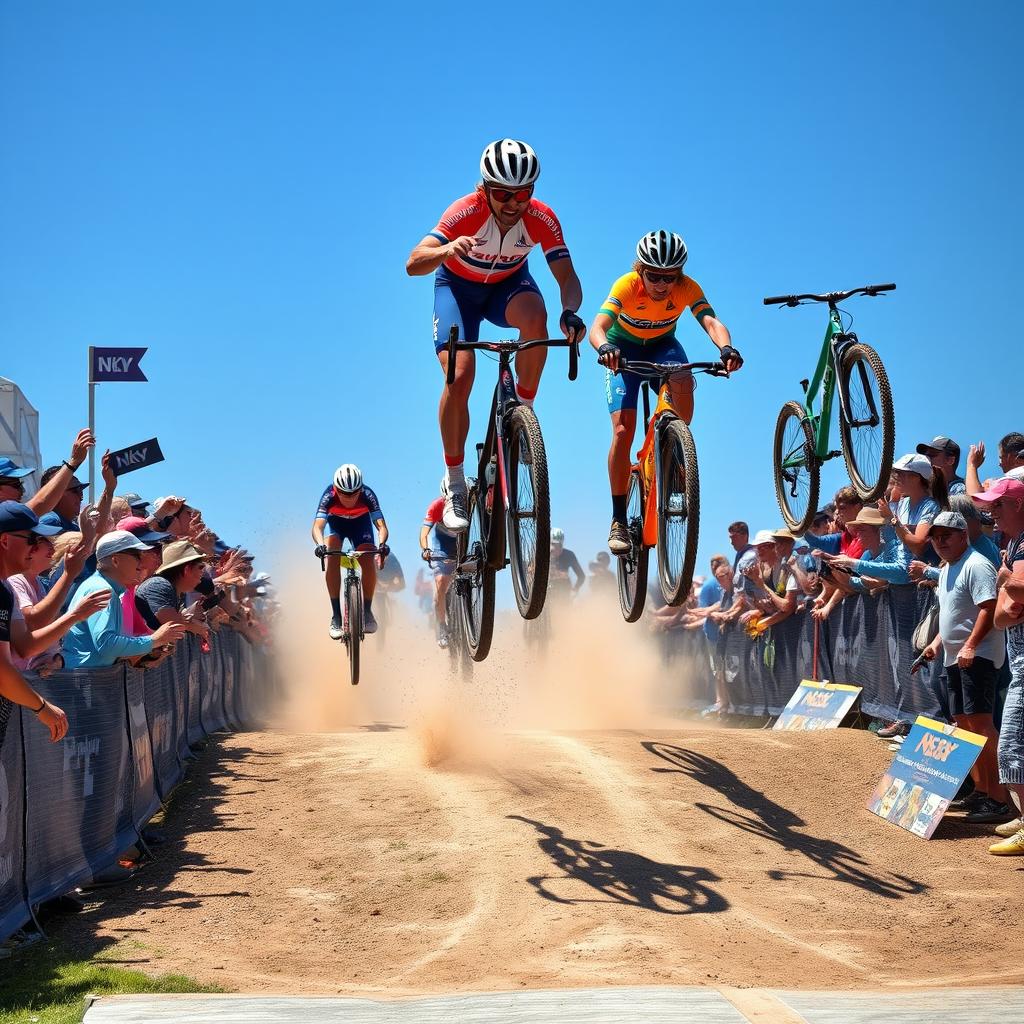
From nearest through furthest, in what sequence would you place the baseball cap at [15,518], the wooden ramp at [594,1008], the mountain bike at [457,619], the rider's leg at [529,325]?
1. the wooden ramp at [594,1008]
2. the baseball cap at [15,518]
3. the rider's leg at [529,325]
4. the mountain bike at [457,619]

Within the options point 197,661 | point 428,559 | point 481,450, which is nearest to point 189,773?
point 197,661

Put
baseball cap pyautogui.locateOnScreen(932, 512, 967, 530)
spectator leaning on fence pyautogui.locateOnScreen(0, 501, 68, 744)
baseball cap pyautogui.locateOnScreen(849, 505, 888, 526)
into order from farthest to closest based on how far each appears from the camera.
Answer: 1. baseball cap pyautogui.locateOnScreen(849, 505, 888, 526)
2. baseball cap pyautogui.locateOnScreen(932, 512, 967, 530)
3. spectator leaning on fence pyautogui.locateOnScreen(0, 501, 68, 744)

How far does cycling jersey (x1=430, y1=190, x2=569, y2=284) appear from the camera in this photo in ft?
31.0

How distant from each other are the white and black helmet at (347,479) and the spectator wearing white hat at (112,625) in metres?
6.26

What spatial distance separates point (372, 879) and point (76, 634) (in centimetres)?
283

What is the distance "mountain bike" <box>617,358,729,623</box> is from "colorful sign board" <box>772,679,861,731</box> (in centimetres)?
426

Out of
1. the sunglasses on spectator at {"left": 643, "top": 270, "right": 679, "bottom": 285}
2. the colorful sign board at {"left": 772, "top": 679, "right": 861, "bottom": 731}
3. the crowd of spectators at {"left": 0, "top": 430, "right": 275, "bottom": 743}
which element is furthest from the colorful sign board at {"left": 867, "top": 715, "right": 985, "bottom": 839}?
the crowd of spectators at {"left": 0, "top": 430, "right": 275, "bottom": 743}

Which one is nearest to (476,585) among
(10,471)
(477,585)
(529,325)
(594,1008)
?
(477,585)

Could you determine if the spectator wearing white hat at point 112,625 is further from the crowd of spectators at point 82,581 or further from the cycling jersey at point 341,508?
the cycling jersey at point 341,508

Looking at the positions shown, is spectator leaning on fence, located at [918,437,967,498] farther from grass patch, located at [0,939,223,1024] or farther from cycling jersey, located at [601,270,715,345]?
grass patch, located at [0,939,223,1024]

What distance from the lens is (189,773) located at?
12.6 metres

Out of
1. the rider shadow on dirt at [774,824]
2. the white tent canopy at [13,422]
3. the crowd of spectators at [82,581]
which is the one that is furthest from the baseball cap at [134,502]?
the white tent canopy at [13,422]

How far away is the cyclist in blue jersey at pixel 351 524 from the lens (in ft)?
51.9

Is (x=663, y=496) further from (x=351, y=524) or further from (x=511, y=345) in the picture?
(x=351, y=524)
